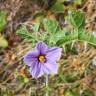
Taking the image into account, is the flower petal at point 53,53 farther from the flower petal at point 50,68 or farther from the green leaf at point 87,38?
the green leaf at point 87,38

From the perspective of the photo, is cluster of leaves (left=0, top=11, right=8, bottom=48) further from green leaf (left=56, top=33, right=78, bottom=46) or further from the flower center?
green leaf (left=56, top=33, right=78, bottom=46)

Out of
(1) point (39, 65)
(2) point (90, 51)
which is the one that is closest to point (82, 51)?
(2) point (90, 51)

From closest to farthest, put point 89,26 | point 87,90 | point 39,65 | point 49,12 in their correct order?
point 39,65 → point 87,90 → point 89,26 → point 49,12

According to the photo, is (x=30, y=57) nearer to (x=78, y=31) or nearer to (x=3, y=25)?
(x=78, y=31)

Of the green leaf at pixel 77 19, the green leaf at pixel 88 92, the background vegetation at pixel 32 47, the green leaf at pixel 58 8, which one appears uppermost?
the green leaf at pixel 77 19

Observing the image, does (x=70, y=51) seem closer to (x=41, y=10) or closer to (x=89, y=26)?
(x=89, y=26)

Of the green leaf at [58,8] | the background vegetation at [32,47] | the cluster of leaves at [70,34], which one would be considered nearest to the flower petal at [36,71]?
the cluster of leaves at [70,34]
